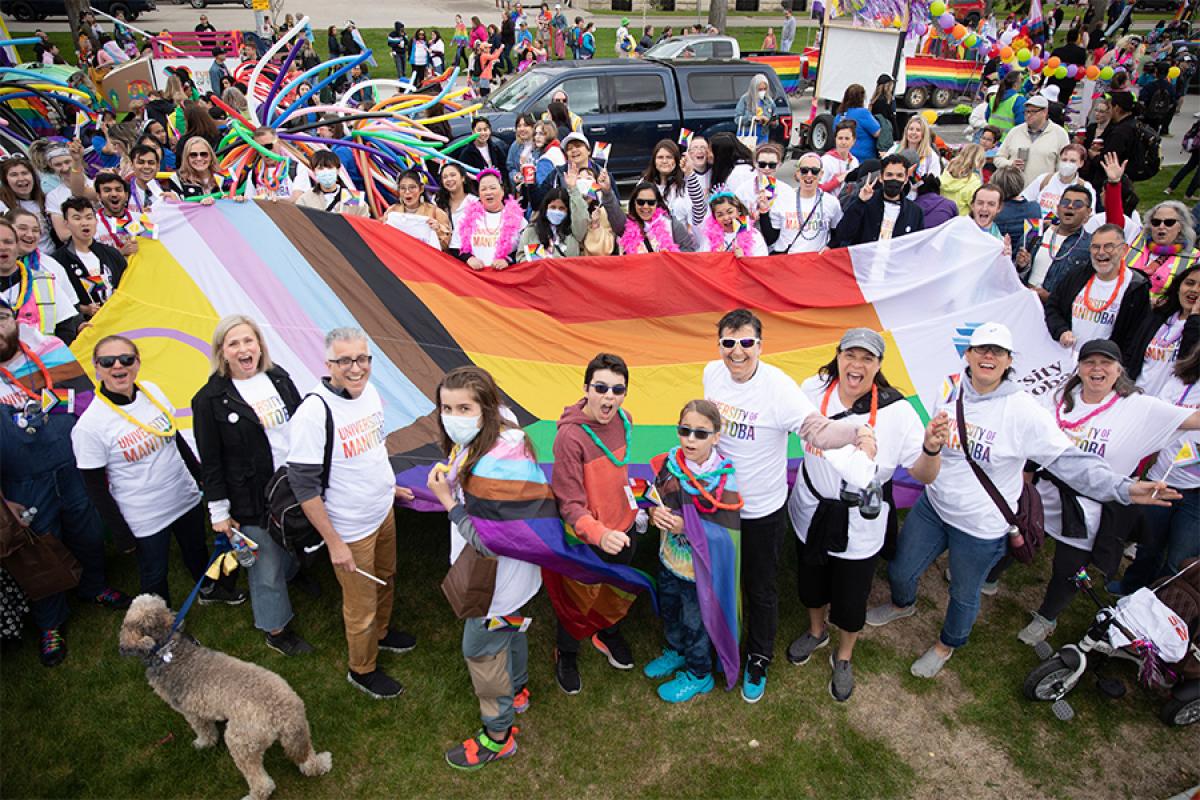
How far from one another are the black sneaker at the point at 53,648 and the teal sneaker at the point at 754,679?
3.87 meters

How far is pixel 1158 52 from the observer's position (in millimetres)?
19484

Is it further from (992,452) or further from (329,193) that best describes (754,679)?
(329,193)

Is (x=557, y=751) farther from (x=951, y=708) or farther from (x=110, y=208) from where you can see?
(x=110, y=208)

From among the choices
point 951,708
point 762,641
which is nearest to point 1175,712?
point 951,708

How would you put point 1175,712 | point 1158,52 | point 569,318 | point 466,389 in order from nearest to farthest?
point 466,389 < point 1175,712 < point 569,318 < point 1158,52

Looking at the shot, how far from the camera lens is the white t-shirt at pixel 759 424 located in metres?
3.72

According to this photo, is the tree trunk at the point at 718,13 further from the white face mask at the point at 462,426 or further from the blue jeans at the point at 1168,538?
the white face mask at the point at 462,426

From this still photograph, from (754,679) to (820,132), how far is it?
1244cm

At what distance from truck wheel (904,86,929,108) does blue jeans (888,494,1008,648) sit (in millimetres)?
18553

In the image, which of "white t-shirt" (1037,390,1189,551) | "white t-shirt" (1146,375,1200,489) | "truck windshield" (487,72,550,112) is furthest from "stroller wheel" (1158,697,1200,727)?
"truck windshield" (487,72,550,112)

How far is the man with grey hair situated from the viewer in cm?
350

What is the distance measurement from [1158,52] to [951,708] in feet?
73.2

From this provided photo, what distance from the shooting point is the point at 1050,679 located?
13.5 ft

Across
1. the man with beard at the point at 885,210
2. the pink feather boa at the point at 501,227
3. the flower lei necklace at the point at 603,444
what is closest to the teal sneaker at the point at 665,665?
the flower lei necklace at the point at 603,444
